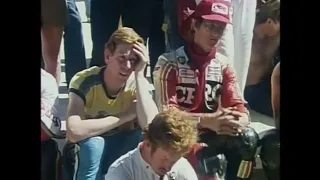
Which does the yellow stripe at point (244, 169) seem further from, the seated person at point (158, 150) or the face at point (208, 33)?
the face at point (208, 33)

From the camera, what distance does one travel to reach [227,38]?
2.25 m

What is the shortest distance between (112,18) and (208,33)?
23 centimetres

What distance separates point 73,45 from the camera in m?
2.23

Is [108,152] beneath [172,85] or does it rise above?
beneath

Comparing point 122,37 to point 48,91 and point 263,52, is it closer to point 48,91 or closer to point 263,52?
point 48,91

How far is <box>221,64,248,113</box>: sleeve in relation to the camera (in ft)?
7.38

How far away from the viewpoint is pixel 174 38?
2238mm

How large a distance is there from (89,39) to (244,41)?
366 millimetres

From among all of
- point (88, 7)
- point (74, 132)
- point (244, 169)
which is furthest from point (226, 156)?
point (88, 7)

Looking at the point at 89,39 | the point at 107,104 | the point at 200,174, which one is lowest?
the point at 200,174

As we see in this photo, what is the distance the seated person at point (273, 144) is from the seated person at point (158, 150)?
172 mm
